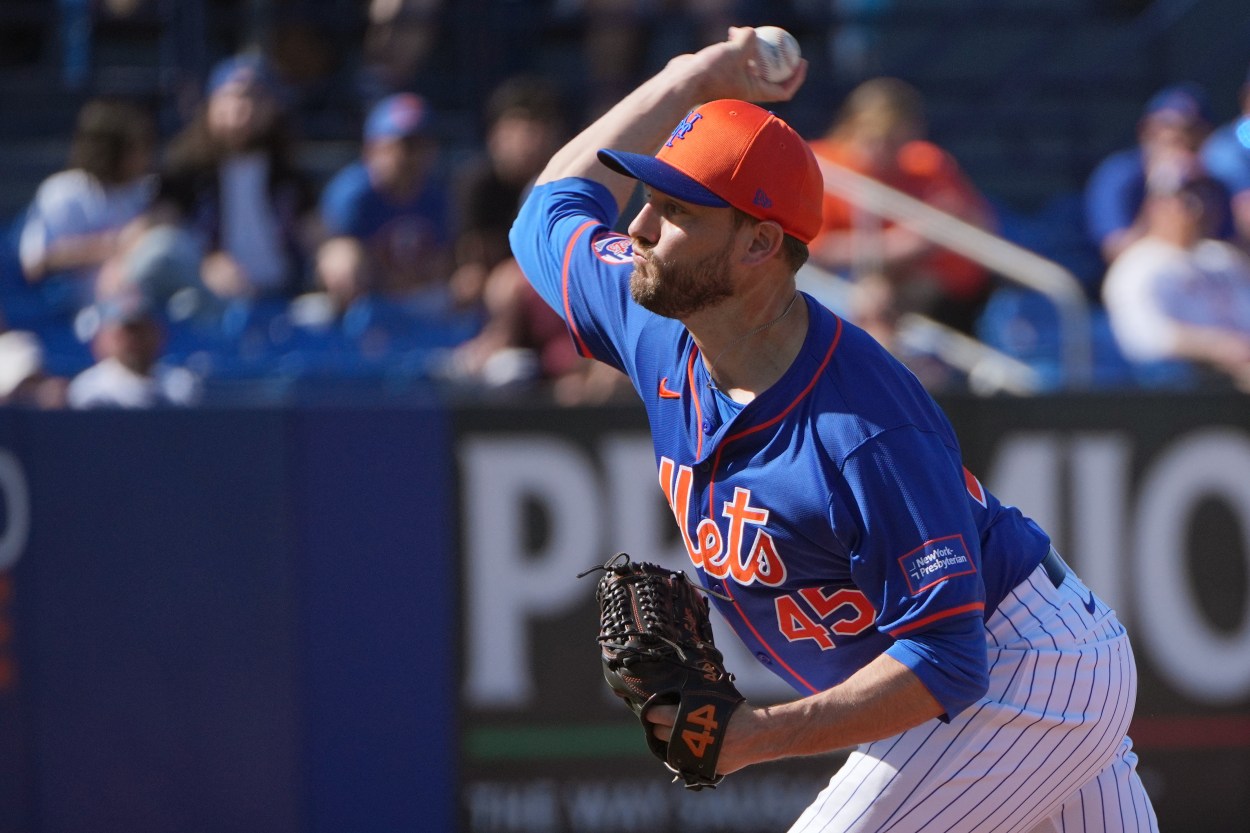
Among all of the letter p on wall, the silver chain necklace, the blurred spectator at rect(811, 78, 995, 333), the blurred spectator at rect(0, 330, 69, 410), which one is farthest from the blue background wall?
the silver chain necklace

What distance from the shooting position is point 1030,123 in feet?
34.9

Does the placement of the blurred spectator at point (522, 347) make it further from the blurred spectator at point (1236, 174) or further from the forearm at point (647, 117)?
the blurred spectator at point (1236, 174)

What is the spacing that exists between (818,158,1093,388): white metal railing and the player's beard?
14.6 ft

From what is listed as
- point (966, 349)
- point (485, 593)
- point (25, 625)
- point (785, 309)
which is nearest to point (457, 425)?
point (485, 593)

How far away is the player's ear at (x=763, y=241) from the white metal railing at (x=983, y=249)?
172 inches

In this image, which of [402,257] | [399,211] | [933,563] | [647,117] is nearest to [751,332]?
[933,563]

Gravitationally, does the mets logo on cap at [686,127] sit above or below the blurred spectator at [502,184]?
below

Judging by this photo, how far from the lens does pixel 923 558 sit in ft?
8.66

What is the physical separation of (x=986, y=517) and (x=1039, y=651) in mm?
269

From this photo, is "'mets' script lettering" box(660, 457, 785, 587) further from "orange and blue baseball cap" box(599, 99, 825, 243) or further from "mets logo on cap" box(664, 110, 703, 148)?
"mets logo on cap" box(664, 110, 703, 148)

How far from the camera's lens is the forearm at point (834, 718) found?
2.64 metres

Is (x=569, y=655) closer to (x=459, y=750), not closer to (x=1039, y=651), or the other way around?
(x=459, y=750)

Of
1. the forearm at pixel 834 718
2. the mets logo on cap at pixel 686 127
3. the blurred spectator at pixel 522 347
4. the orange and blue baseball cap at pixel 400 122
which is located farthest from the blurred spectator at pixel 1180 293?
the forearm at pixel 834 718

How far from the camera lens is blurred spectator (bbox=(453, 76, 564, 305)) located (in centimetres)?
765
